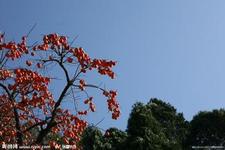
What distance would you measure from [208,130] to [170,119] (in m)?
5.13

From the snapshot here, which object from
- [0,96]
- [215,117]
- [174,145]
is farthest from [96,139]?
[0,96]

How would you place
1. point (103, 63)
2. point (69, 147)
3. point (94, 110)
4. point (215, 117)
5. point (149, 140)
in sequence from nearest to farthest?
point (103, 63)
point (94, 110)
point (69, 147)
point (149, 140)
point (215, 117)

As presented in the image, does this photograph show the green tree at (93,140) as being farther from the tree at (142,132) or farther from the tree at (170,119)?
the tree at (170,119)

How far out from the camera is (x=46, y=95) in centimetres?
1484

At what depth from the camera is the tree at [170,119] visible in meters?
65.6

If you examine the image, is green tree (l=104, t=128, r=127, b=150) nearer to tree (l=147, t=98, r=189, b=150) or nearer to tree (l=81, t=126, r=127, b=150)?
tree (l=81, t=126, r=127, b=150)

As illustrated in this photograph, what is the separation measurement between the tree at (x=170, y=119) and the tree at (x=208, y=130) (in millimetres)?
1428

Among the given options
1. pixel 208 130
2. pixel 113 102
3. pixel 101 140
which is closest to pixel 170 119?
pixel 208 130

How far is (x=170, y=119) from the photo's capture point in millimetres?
67250

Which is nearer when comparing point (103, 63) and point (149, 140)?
point (103, 63)

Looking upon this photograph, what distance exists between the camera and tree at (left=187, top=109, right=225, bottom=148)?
66.3m

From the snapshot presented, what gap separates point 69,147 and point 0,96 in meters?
2.67

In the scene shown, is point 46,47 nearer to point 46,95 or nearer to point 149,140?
point 46,95

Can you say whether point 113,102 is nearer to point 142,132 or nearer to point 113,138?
point 142,132
